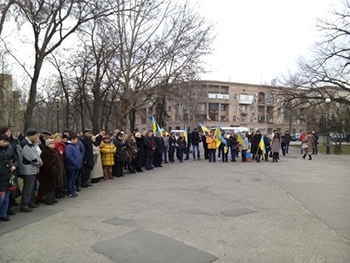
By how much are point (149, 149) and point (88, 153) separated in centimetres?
506

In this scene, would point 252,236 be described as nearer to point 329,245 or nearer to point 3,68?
point 329,245

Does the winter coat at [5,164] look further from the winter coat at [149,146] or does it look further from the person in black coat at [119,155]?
the winter coat at [149,146]

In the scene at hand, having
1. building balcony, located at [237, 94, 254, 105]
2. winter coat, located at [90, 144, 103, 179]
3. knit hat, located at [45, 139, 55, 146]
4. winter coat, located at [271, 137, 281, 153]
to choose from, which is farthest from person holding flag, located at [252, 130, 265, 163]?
building balcony, located at [237, 94, 254, 105]

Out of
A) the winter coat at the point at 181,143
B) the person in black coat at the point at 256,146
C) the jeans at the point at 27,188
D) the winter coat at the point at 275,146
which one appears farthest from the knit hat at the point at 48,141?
the winter coat at the point at 275,146

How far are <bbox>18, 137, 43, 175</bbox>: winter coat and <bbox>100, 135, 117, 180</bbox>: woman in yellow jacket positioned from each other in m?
4.56

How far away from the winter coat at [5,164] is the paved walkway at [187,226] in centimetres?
80

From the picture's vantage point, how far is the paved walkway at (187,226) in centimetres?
493

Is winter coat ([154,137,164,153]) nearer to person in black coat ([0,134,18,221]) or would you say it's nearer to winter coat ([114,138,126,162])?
winter coat ([114,138,126,162])

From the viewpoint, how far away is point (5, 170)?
22.0 feet

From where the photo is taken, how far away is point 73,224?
6555 millimetres

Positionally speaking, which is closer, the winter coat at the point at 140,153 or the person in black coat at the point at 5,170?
the person in black coat at the point at 5,170

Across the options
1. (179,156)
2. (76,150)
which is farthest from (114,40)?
(76,150)

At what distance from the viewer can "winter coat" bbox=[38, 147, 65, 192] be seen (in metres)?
8.30

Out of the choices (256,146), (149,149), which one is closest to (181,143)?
(256,146)
